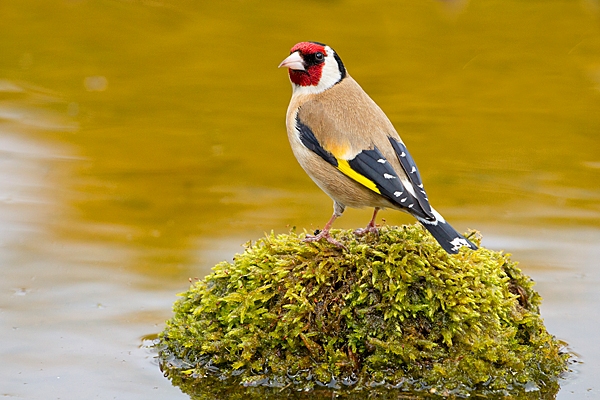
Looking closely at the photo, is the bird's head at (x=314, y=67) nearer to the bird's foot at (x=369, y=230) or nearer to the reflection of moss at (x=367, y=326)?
the bird's foot at (x=369, y=230)

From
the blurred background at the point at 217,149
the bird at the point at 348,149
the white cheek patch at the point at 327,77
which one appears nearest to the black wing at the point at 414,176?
the bird at the point at 348,149

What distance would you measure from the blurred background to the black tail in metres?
1.16

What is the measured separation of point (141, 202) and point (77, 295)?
2.16 metres

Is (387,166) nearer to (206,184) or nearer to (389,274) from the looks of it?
(389,274)

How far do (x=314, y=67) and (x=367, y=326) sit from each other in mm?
2030

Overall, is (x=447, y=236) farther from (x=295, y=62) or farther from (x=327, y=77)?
(x=295, y=62)

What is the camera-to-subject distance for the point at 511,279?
6258 mm

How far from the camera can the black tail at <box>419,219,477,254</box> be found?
17.7ft

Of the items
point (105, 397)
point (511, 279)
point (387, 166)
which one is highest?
point (387, 166)

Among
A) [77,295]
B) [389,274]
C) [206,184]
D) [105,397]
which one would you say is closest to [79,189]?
[206,184]

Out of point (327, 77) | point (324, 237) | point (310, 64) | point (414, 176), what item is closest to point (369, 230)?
point (324, 237)

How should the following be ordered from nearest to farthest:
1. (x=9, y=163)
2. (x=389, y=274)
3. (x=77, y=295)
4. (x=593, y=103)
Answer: (x=389, y=274), (x=77, y=295), (x=9, y=163), (x=593, y=103)

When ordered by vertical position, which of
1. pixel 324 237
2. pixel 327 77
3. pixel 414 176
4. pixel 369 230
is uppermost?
pixel 327 77

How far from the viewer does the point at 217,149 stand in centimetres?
1067
